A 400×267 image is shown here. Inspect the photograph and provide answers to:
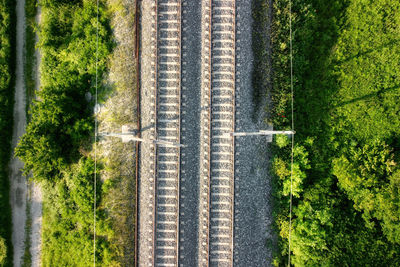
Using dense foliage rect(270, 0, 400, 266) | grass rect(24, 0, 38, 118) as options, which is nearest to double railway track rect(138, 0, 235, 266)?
dense foliage rect(270, 0, 400, 266)

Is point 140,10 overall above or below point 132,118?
above

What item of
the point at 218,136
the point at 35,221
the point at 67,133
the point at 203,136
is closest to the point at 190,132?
the point at 203,136

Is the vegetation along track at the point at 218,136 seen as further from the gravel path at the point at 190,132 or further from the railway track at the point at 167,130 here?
the railway track at the point at 167,130

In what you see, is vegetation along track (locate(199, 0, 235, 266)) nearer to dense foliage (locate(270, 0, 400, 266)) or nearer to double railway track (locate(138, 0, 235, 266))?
double railway track (locate(138, 0, 235, 266))

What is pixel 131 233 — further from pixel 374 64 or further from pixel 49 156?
pixel 374 64

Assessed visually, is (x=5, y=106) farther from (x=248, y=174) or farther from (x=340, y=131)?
(x=340, y=131)

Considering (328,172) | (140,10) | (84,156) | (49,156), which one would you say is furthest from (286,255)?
(140,10)

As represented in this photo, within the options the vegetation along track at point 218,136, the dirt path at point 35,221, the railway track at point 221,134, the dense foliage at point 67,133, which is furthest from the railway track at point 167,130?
the dirt path at point 35,221
